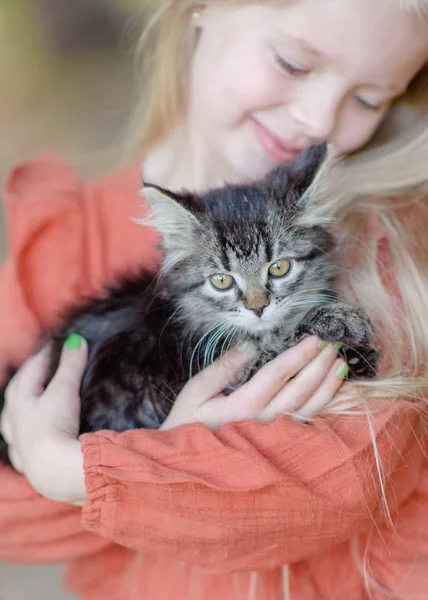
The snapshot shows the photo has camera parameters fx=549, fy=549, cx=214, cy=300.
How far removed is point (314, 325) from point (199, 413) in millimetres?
358

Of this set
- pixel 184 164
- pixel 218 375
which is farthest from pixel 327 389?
pixel 184 164

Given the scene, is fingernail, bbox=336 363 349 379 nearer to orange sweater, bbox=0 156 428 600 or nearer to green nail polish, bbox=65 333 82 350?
orange sweater, bbox=0 156 428 600

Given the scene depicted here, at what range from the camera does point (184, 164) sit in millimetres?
2027

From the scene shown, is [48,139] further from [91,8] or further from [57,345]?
[57,345]

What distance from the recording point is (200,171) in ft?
6.40

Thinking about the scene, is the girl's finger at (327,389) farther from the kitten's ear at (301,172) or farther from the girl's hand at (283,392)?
the kitten's ear at (301,172)

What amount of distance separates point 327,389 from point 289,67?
0.86 m

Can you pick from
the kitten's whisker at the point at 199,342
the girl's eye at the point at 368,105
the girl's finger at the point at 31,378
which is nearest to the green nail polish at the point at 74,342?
the girl's finger at the point at 31,378

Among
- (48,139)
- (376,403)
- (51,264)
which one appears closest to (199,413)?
(376,403)

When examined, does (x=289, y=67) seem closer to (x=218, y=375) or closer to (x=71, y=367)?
(x=218, y=375)

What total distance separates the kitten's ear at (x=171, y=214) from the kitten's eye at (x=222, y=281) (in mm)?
122

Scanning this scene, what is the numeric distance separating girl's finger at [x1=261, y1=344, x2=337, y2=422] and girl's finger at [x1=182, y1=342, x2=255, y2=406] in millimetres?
146

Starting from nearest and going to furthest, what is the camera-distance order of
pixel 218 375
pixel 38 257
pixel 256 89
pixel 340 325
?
pixel 340 325 < pixel 218 375 < pixel 256 89 < pixel 38 257

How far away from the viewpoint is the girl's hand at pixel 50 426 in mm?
1345
